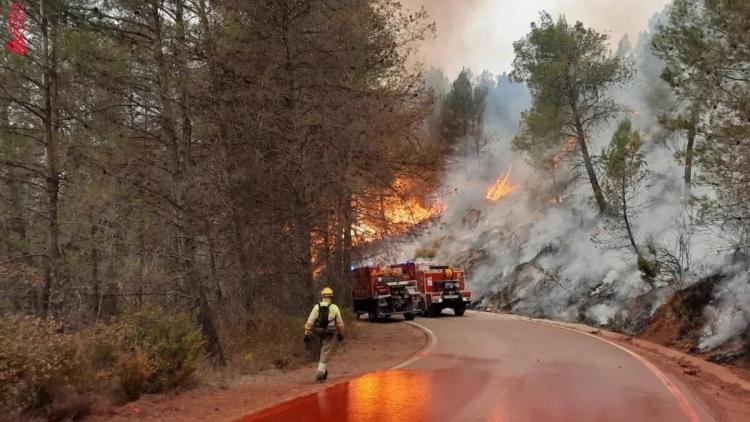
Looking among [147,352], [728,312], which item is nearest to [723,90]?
[728,312]

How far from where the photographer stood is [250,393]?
9.83 meters

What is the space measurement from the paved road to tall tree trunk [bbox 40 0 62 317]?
7917 mm

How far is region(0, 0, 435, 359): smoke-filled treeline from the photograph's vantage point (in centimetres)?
1304

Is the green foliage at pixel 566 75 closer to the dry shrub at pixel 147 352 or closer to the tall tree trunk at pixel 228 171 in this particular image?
the tall tree trunk at pixel 228 171

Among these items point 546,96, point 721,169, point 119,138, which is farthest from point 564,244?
point 119,138

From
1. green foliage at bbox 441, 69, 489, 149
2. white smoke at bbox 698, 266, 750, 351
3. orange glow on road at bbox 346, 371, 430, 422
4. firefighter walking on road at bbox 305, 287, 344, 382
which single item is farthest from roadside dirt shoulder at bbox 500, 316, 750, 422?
green foliage at bbox 441, 69, 489, 149

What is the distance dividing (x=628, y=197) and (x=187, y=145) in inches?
861

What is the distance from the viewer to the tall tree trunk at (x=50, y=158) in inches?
550

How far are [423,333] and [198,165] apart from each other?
1033 cm

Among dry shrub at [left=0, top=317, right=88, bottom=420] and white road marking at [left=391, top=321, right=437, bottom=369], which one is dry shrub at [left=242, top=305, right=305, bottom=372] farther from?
dry shrub at [left=0, top=317, right=88, bottom=420]

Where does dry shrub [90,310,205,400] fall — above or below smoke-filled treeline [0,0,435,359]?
below

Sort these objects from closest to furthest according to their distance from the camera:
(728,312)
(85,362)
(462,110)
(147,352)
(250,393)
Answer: (85,362) → (147,352) → (250,393) → (728,312) → (462,110)

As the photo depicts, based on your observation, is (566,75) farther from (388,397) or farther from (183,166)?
(388,397)

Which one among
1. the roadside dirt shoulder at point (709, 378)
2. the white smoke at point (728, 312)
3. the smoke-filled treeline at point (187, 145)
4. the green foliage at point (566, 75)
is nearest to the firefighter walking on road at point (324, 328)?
the smoke-filled treeline at point (187, 145)
